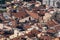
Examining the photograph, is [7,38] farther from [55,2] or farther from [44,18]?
[55,2]

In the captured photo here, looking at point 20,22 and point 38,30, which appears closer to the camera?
point 38,30

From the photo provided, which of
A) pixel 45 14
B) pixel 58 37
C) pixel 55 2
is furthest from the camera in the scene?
pixel 55 2

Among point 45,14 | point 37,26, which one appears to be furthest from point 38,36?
point 45,14

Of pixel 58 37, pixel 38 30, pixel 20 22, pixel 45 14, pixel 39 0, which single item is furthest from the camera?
pixel 39 0

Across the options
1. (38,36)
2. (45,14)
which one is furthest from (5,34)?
(45,14)

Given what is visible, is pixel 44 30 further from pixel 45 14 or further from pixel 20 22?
pixel 45 14

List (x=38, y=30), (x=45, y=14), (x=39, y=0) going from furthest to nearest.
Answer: (x=39, y=0), (x=45, y=14), (x=38, y=30)

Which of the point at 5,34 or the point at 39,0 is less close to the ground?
the point at 5,34

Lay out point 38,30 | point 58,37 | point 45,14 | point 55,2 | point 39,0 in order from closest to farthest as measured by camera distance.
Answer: point 58,37
point 38,30
point 45,14
point 55,2
point 39,0

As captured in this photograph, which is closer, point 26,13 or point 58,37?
point 58,37
